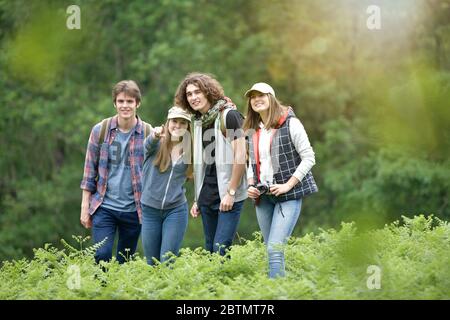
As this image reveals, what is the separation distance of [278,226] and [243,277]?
53cm

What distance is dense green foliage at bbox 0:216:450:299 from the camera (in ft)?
19.2

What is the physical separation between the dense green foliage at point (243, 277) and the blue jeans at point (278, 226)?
0.13m

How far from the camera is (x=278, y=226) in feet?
22.2

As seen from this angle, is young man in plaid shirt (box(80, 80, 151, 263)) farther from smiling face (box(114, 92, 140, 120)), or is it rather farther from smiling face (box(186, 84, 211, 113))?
smiling face (box(186, 84, 211, 113))

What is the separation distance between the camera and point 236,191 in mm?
7328

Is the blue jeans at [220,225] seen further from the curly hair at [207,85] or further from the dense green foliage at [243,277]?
the curly hair at [207,85]

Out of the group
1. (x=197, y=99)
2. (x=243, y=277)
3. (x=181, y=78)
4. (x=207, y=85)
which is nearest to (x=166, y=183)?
(x=197, y=99)

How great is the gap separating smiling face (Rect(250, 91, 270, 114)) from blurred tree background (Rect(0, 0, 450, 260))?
49.3ft

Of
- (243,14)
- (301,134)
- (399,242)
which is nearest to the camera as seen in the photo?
(301,134)

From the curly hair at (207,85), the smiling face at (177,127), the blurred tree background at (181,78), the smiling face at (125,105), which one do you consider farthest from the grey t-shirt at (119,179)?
the blurred tree background at (181,78)

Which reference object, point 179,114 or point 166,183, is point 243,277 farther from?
point 179,114

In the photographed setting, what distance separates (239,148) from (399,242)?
2.16 meters

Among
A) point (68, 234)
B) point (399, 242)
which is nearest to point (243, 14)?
point (68, 234)
